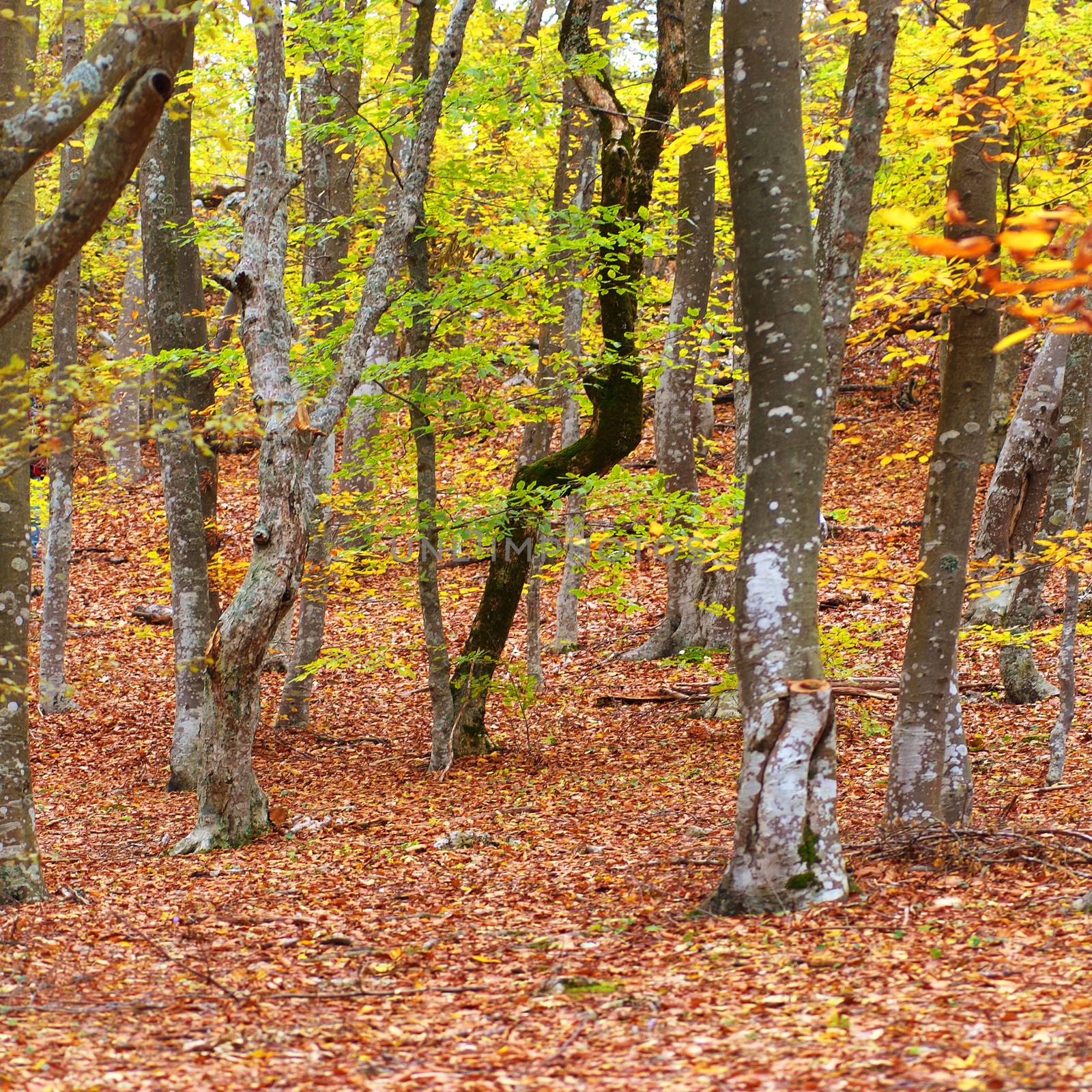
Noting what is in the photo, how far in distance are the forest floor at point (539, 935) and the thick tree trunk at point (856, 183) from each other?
280 centimetres

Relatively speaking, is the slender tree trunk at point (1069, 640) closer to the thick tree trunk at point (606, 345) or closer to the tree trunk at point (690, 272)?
the thick tree trunk at point (606, 345)

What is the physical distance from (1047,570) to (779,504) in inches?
260

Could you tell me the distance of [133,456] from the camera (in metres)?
21.7

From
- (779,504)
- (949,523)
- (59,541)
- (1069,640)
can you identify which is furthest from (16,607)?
(59,541)

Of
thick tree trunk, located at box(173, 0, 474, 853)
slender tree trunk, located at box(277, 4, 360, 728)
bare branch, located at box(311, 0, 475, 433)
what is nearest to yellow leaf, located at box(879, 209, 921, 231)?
thick tree trunk, located at box(173, 0, 474, 853)

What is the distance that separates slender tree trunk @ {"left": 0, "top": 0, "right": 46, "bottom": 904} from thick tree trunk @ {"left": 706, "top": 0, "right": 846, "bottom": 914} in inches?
160

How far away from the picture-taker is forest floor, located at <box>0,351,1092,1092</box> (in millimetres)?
3590

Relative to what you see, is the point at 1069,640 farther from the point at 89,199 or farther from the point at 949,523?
the point at 89,199

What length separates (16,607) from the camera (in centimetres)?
617

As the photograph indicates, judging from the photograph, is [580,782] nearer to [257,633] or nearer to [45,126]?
[257,633]

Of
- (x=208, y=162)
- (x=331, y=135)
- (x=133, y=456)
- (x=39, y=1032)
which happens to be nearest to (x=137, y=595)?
(x=133, y=456)

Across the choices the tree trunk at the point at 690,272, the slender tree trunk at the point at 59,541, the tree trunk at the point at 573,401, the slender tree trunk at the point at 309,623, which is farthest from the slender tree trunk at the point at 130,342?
the tree trunk at the point at 690,272

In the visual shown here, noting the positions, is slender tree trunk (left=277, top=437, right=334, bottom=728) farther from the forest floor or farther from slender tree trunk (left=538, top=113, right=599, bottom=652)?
slender tree trunk (left=538, top=113, right=599, bottom=652)

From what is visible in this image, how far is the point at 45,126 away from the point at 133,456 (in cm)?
1884
